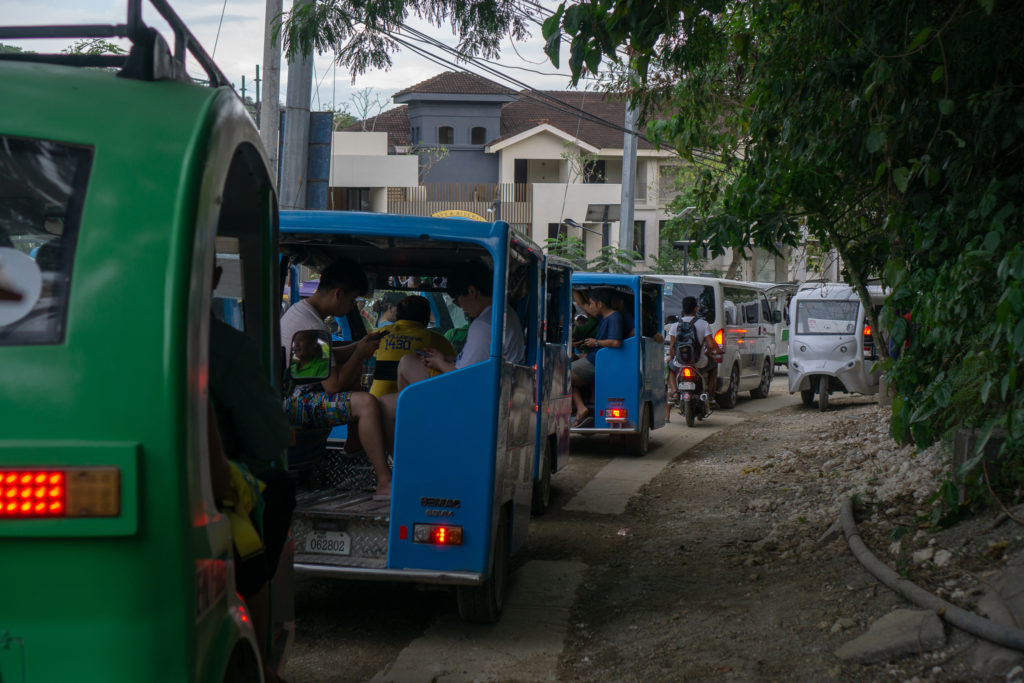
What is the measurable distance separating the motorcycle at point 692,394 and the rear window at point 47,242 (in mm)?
15052

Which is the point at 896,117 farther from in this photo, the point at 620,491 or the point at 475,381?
the point at 620,491

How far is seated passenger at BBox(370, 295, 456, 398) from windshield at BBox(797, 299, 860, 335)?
14.3 metres

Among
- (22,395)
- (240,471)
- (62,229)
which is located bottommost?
(240,471)

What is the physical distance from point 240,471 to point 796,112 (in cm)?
518

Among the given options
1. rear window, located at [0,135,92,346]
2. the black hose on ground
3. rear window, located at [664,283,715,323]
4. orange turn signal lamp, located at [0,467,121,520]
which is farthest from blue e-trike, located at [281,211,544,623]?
rear window, located at [664,283,715,323]

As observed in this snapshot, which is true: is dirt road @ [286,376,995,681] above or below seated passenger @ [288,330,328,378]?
below

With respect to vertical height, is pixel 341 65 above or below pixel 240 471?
above

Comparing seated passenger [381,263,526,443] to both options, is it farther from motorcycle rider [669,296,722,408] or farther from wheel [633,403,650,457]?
motorcycle rider [669,296,722,408]

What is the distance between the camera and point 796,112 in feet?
23.2

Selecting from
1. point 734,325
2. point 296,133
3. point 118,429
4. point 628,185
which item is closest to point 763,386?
point 734,325

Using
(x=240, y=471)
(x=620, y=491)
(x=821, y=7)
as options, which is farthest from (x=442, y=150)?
(x=240, y=471)

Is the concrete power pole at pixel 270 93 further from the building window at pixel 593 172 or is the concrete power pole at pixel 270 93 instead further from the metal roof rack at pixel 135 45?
the building window at pixel 593 172

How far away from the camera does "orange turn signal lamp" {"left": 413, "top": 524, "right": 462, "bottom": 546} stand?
18.7 ft

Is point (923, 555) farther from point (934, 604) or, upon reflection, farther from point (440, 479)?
point (440, 479)
